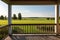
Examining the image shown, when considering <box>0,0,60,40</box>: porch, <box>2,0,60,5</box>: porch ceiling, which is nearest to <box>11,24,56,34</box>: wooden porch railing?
<box>0,0,60,40</box>: porch

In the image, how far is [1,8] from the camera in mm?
10766

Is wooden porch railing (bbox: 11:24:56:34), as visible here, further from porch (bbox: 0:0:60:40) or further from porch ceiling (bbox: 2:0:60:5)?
porch ceiling (bbox: 2:0:60:5)

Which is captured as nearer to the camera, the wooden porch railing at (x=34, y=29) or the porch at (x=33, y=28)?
the porch at (x=33, y=28)

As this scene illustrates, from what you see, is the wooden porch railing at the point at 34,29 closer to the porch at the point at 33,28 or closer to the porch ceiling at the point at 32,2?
the porch at the point at 33,28

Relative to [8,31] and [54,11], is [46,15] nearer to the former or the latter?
[54,11]

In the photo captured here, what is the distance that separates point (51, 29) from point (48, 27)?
0.24m

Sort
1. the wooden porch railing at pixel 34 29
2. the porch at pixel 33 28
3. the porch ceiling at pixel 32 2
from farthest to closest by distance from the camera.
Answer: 1. the wooden porch railing at pixel 34 29
2. the porch at pixel 33 28
3. the porch ceiling at pixel 32 2

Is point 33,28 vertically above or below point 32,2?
below

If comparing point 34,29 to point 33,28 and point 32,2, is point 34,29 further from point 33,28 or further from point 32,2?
point 32,2

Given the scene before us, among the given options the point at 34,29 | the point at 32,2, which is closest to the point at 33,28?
the point at 34,29

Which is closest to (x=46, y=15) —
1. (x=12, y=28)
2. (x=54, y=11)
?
(x=54, y=11)

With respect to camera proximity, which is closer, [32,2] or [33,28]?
[32,2]

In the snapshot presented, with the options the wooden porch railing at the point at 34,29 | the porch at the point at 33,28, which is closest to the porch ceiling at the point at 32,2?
the porch at the point at 33,28

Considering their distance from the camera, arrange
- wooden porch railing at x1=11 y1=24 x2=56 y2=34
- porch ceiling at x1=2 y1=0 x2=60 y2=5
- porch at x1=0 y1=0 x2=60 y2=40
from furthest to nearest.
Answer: wooden porch railing at x1=11 y1=24 x2=56 y2=34 → porch at x1=0 y1=0 x2=60 y2=40 → porch ceiling at x1=2 y1=0 x2=60 y2=5
